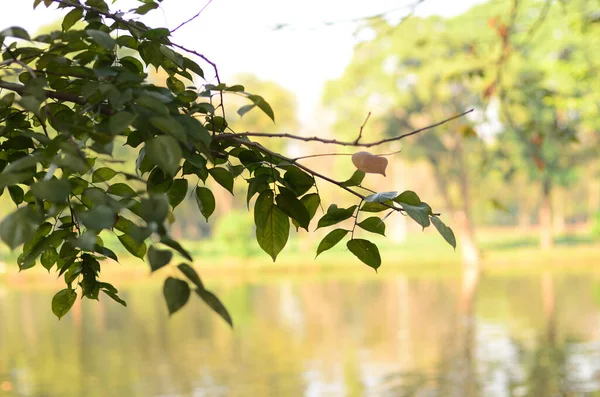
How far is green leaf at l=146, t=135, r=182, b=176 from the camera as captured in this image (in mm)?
485

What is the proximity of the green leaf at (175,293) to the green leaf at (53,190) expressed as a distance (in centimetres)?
7

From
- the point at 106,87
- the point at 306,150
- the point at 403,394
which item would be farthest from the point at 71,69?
the point at 306,150

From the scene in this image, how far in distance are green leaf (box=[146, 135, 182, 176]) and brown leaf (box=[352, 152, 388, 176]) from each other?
19 centimetres

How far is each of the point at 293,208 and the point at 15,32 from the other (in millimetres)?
253

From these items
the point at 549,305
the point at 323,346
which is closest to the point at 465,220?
the point at 549,305

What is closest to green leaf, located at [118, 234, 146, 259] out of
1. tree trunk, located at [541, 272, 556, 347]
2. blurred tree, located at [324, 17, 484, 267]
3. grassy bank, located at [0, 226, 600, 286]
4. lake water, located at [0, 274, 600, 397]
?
lake water, located at [0, 274, 600, 397]

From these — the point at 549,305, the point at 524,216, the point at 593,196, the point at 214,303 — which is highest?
the point at 593,196

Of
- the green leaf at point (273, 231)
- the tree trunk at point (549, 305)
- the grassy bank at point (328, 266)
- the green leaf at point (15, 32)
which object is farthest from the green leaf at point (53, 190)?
the grassy bank at point (328, 266)

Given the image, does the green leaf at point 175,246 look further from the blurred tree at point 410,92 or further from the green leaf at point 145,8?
the blurred tree at point 410,92

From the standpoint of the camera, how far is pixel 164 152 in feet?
1.60

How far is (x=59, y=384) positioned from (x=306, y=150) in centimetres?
2518

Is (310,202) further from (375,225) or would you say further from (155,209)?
(155,209)

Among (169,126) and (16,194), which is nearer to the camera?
(169,126)

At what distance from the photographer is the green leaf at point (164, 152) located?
0.48 metres
